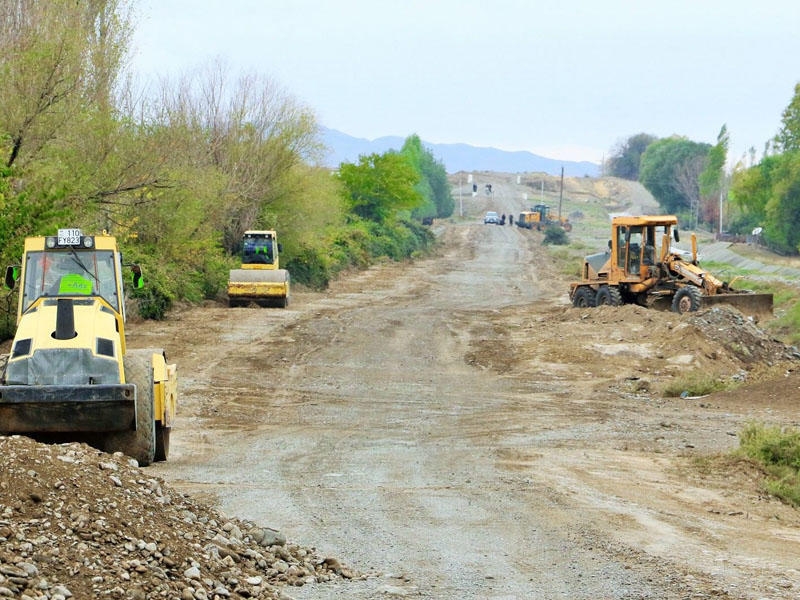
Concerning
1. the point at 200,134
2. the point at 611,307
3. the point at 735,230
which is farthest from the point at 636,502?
the point at 735,230

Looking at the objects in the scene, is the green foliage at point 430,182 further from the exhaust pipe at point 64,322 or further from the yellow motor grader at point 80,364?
the exhaust pipe at point 64,322

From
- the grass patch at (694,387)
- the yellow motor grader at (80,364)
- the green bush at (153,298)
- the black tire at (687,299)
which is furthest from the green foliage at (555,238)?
the yellow motor grader at (80,364)

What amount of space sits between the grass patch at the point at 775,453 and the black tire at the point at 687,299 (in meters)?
17.3

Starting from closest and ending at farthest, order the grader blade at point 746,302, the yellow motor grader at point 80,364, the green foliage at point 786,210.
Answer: the yellow motor grader at point 80,364, the grader blade at point 746,302, the green foliage at point 786,210

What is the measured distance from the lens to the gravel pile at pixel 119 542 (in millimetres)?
6941

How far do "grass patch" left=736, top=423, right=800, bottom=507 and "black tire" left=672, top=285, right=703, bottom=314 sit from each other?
17.3 m

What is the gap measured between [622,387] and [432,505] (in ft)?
39.9

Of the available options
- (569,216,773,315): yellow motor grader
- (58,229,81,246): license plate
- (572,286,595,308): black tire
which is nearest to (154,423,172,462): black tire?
(58,229,81,246): license plate

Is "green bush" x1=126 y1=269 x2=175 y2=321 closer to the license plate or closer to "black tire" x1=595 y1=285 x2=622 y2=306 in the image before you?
"black tire" x1=595 y1=285 x2=622 y2=306

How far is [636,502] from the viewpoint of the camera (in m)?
11.4

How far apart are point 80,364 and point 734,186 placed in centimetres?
8749

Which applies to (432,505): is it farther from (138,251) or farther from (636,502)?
(138,251)

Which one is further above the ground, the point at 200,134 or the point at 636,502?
the point at 200,134

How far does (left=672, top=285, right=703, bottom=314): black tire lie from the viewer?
32.0 metres
